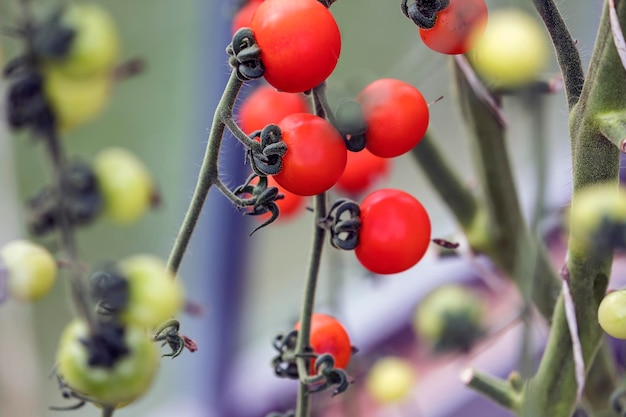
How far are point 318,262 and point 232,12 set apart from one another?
0.50 ft

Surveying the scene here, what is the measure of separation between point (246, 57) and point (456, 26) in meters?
0.06

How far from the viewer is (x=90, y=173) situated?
14 cm

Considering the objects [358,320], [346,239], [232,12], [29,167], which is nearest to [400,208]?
[346,239]

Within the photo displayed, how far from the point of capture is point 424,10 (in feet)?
0.61

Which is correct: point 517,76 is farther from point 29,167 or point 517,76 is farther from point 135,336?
point 29,167

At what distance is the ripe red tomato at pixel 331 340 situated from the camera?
235 mm

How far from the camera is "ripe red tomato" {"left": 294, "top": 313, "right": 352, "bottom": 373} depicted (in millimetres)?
235

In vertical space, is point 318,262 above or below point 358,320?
above

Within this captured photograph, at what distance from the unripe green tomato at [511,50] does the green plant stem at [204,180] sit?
84 millimetres

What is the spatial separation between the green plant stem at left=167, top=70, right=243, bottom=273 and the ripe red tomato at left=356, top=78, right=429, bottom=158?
4 cm

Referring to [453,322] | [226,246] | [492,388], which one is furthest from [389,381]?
[226,246]

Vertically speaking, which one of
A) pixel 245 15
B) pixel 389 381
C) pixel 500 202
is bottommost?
pixel 389 381

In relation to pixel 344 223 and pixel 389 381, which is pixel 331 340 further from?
pixel 389 381

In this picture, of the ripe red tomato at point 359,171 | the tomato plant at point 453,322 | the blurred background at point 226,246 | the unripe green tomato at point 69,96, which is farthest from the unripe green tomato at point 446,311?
the unripe green tomato at point 69,96
